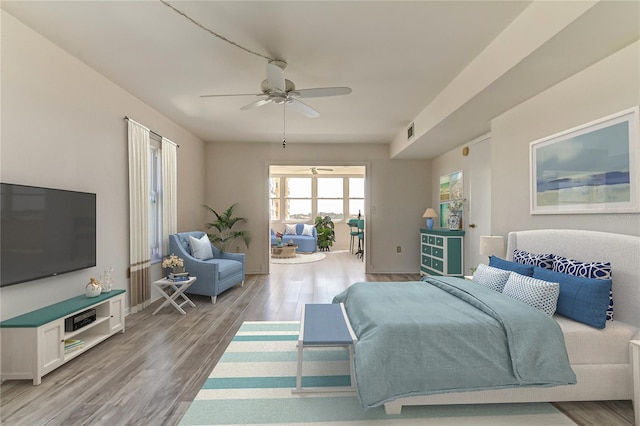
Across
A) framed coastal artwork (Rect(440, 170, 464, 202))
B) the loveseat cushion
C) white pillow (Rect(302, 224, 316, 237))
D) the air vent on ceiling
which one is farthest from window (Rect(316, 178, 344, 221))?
the loveseat cushion

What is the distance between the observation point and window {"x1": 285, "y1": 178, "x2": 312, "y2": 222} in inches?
438

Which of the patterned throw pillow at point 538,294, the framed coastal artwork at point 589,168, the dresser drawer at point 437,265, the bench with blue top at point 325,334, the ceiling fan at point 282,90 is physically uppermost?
the ceiling fan at point 282,90

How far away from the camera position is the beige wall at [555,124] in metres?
2.23

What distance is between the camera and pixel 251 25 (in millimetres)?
2492

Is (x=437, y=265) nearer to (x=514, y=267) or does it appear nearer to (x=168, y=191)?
(x=514, y=267)

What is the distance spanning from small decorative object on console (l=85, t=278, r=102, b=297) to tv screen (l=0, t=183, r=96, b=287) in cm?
20

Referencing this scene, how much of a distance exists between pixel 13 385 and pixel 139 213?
2.15 meters

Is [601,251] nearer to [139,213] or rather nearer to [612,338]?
[612,338]

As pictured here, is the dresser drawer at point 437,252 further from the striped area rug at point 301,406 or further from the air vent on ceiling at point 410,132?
the striped area rug at point 301,406

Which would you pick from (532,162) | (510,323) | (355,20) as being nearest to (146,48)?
(355,20)

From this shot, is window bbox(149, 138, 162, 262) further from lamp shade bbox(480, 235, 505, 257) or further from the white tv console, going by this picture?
lamp shade bbox(480, 235, 505, 257)

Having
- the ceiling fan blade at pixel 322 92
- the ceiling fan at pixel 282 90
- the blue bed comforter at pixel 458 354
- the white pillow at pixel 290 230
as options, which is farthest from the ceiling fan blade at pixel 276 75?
the white pillow at pixel 290 230

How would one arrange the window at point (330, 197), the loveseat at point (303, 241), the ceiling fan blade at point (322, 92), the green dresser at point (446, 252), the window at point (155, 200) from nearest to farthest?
the ceiling fan blade at point (322, 92) < the window at point (155, 200) < the green dresser at point (446, 252) < the loveseat at point (303, 241) < the window at point (330, 197)

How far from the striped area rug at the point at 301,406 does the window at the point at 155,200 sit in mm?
2725
